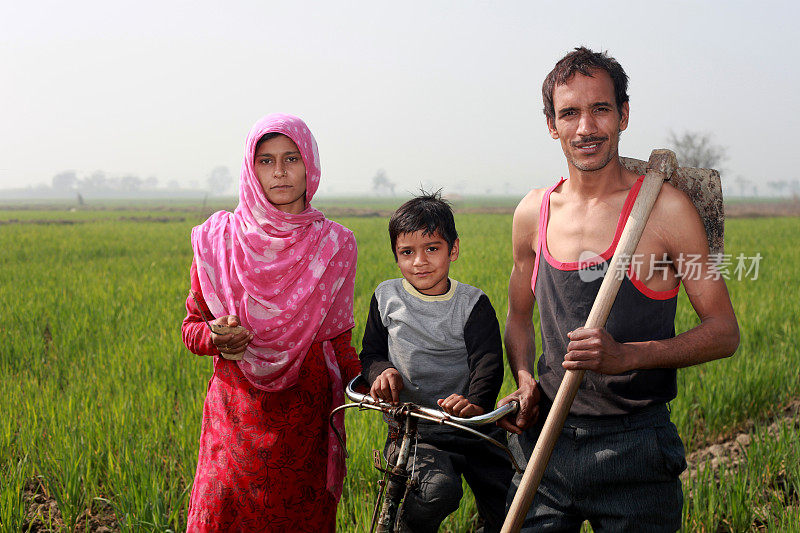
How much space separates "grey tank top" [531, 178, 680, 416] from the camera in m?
1.53

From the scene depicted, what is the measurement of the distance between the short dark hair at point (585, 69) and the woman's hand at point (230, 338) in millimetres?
1051

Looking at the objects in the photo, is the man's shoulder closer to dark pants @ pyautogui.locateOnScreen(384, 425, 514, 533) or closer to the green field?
dark pants @ pyautogui.locateOnScreen(384, 425, 514, 533)

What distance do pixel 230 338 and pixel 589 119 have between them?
1130 millimetres

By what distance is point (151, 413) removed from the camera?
12.0ft

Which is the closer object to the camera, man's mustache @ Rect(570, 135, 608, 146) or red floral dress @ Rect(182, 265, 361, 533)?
man's mustache @ Rect(570, 135, 608, 146)

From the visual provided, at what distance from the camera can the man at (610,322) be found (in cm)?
150

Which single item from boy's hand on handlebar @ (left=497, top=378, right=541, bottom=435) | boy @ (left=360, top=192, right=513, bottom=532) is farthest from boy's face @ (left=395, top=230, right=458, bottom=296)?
boy's hand on handlebar @ (left=497, top=378, right=541, bottom=435)

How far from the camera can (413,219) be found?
67.8 inches

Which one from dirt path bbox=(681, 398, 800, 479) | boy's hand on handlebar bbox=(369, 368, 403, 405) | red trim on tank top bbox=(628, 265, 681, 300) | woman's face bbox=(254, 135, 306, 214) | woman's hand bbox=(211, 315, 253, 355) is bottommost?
dirt path bbox=(681, 398, 800, 479)

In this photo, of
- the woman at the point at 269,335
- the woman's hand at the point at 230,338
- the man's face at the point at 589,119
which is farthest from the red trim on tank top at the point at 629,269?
the woman's hand at the point at 230,338

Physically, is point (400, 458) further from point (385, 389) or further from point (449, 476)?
point (449, 476)

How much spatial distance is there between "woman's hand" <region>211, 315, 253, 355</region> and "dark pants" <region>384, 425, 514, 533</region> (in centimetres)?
51

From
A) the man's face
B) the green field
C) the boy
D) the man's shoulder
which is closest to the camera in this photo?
the man's face

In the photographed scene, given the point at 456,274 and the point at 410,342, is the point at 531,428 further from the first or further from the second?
the point at 456,274
